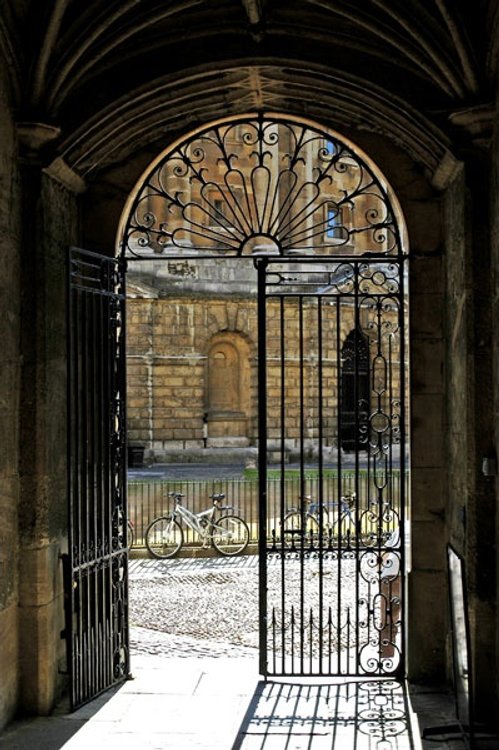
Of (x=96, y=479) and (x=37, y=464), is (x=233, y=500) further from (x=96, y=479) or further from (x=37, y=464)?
(x=37, y=464)

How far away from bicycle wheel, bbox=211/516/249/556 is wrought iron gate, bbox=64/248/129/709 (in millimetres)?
6538

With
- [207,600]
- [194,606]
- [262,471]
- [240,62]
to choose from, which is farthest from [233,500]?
[240,62]

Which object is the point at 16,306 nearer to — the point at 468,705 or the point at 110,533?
the point at 110,533

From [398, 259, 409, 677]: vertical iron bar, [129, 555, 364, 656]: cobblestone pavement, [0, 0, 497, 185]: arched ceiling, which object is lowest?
[129, 555, 364, 656]: cobblestone pavement

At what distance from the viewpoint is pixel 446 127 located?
222 inches

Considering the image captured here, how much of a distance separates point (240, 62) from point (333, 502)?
1008cm

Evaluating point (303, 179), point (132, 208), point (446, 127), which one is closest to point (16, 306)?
point (132, 208)

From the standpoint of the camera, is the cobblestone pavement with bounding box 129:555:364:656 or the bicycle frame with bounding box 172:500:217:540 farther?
the bicycle frame with bounding box 172:500:217:540

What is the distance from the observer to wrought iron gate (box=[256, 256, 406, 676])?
21.8ft

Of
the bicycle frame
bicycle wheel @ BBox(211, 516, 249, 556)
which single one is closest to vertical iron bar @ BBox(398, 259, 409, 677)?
bicycle wheel @ BBox(211, 516, 249, 556)

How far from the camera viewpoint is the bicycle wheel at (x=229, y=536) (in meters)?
13.3

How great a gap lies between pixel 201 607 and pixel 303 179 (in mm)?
16377

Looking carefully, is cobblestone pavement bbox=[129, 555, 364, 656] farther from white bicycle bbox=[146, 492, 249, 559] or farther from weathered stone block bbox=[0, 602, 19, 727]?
weathered stone block bbox=[0, 602, 19, 727]

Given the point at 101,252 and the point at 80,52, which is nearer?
the point at 80,52
